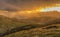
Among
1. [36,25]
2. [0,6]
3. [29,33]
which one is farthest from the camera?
[0,6]

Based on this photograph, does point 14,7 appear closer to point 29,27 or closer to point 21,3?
point 21,3

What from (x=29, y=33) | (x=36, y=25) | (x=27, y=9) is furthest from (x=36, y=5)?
(x=29, y=33)

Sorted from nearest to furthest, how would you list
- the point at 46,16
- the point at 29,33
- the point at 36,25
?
the point at 29,33 → the point at 36,25 → the point at 46,16

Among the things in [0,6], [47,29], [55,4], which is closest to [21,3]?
[0,6]

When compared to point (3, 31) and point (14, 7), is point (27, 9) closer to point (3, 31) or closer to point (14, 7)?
point (14, 7)

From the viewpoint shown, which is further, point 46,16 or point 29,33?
point 46,16

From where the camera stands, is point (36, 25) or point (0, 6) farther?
point (0, 6)

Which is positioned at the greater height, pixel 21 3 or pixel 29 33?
pixel 21 3

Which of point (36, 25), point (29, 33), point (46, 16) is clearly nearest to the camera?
point (29, 33)

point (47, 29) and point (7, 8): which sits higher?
point (7, 8)
